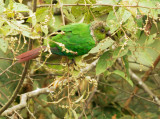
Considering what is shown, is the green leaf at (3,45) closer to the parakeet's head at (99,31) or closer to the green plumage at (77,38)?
the green plumage at (77,38)

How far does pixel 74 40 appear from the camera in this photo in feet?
7.00

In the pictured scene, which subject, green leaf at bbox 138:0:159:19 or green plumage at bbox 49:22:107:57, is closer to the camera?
green leaf at bbox 138:0:159:19

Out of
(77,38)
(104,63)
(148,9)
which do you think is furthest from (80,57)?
(148,9)

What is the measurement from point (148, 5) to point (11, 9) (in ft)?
2.84

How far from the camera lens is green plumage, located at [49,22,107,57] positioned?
211 cm

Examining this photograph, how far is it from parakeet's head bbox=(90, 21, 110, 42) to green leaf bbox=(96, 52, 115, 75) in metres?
0.33

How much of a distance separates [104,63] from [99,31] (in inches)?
16.9

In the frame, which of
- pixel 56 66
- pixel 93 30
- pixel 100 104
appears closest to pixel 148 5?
pixel 93 30

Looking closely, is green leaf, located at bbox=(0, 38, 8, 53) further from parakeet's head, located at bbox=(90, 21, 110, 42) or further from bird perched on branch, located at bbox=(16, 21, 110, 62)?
parakeet's head, located at bbox=(90, 21, 110, 42)

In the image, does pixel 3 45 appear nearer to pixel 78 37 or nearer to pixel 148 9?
pixel 78 37

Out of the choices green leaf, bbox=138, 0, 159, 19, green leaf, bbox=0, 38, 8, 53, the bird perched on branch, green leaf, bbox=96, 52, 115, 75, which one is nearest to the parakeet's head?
the bird perched on branch

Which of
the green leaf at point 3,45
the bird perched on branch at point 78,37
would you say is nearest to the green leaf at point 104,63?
the bird perched on branch at point 78,37

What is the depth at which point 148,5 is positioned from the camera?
174 centimetres

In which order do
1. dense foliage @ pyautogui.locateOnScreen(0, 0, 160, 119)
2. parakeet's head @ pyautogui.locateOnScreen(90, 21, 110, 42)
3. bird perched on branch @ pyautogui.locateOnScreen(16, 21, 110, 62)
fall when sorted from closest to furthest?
dense foliage @ pyautogui.locateOnScreen(0, 0, 160, 119) → bird perched on branch @ pyautogui.locateOnScreen(16, 21, 110, 62) → parakeet's head @ pyautogui.locateOnScreen(90, 21, 110, 42)
